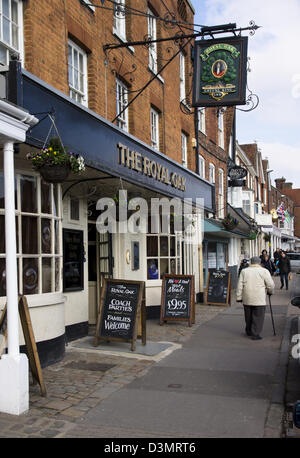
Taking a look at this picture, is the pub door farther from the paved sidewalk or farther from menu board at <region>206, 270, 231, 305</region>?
menu board at <region>206, 270, 231, 305</region>

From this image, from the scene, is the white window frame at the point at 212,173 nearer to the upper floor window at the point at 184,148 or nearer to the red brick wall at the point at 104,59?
the upper floor window at the point at 184,148

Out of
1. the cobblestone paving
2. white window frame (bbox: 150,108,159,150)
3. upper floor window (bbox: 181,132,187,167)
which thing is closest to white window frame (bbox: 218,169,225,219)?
upper floor window (bbox: 181,132,187,167)

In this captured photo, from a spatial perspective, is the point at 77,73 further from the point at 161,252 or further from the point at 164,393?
the point at 164,393

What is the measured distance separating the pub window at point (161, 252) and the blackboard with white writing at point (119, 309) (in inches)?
164

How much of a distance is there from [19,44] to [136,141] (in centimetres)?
292

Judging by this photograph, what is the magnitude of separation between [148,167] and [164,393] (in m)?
5.43

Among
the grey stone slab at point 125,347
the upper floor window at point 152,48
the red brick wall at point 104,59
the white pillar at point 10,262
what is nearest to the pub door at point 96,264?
the grey stone slab at point 125,347

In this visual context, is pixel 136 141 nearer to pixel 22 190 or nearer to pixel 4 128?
pixel 22 190

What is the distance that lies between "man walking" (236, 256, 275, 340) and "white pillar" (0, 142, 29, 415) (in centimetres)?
544

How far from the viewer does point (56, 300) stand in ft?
23.6

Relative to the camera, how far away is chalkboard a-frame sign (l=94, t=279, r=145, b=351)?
8.09 m

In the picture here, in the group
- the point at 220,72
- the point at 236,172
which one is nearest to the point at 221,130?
the point at 236,172

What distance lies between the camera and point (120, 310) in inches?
323
